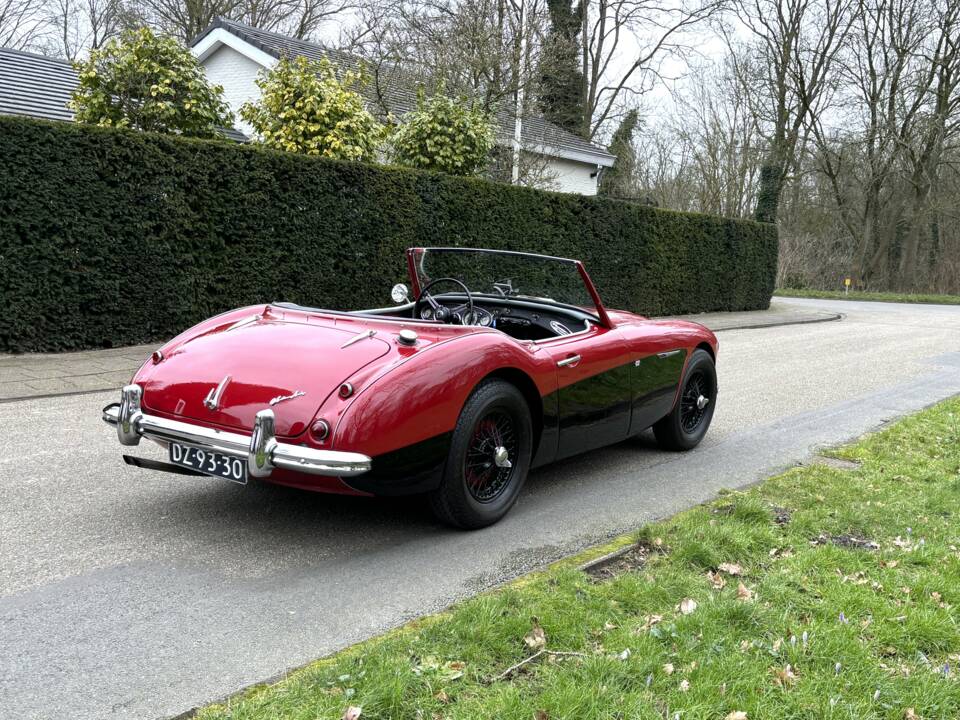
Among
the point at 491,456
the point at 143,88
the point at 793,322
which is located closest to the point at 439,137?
the point at 143,88

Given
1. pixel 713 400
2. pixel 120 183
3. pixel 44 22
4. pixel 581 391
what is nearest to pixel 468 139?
pixel 120 183

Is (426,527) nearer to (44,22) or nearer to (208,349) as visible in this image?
(208,349)

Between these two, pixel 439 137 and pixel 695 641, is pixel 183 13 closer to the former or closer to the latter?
pixel 439 137

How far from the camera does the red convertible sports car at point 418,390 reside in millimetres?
3244

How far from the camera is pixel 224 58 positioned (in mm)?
21250

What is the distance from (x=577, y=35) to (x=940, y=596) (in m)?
29.8

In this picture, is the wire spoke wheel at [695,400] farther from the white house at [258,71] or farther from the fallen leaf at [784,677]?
the white house at [258,71]

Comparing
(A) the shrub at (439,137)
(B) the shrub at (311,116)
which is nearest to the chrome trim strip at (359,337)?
(B) the shrub at (311,116)

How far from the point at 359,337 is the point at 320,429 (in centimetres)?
62

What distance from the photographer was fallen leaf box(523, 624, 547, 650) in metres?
2.64

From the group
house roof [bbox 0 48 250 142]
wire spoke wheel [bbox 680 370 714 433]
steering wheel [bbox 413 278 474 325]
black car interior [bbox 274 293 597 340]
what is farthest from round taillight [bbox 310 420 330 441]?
house roof [bbox 0 48 250 142]

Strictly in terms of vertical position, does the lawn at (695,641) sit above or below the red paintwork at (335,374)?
below

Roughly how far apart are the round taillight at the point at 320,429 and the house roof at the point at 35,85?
12750 mm

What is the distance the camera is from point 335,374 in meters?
3.37
